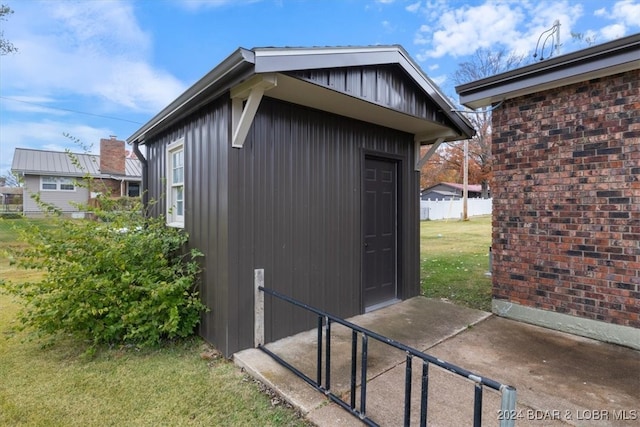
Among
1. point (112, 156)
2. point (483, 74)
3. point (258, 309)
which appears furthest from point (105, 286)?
point (483, 74)

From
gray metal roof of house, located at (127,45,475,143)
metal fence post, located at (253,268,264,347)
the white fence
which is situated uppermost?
gray metal roof of house, located at (127,45,475,143)

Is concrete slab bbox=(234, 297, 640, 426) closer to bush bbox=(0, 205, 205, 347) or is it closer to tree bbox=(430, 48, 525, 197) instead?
bush bbox=(0, 205, 205, 347)

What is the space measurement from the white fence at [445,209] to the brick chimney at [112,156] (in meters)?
20.9

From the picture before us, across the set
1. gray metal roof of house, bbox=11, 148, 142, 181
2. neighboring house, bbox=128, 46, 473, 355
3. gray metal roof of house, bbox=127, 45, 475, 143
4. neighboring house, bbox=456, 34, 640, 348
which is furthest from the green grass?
gray metal roof of house, bbox=11, 148, 142, 181

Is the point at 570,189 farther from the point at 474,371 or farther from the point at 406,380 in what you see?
the point at 406,380

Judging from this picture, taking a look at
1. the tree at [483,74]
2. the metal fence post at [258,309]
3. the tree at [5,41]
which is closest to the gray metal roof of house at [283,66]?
the metal fence post at [258,309]

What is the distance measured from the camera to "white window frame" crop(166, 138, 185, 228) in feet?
14.5

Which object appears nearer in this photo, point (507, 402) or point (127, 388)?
point (507, 402)

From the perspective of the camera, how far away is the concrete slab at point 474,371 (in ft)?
7.54

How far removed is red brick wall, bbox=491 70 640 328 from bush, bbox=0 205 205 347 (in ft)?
13.3

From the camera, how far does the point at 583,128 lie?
3.62 meters

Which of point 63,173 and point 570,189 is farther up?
point 63,173

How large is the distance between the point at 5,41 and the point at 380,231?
1333cm

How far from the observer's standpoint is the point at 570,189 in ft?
12.2
